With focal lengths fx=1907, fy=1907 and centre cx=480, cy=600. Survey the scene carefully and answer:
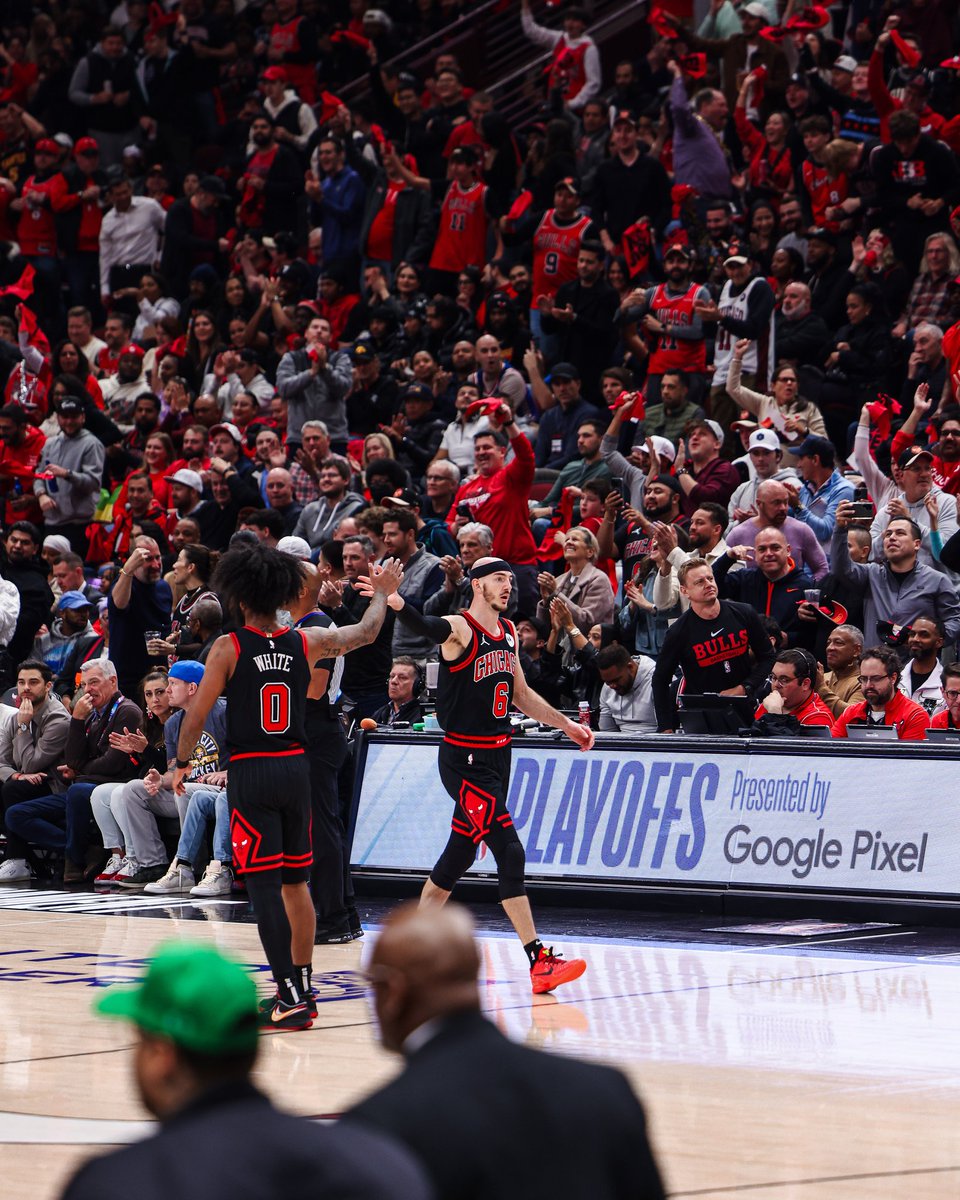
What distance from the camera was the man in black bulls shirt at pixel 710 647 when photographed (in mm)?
12688

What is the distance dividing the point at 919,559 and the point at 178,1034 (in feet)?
36.9

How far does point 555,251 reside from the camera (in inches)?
768

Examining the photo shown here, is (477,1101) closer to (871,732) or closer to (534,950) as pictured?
(534,950)

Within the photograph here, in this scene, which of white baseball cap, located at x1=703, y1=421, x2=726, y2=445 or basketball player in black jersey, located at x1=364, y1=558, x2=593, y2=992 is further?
white baseball cap, located at x1=703, y1=421, x2=726, y2=445

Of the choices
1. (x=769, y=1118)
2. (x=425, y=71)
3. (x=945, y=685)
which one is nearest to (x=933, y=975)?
(x=945, y=685)

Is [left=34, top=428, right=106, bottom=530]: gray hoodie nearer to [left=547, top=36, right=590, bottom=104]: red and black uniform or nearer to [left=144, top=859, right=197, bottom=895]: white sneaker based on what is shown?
[left=144, top=859, right=197, bottom=895]: white sneaker

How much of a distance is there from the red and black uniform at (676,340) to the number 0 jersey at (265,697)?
9657 millimetres

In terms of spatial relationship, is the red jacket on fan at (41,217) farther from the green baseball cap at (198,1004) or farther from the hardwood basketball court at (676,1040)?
the green baseball cap at (198,1004)

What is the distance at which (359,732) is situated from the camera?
14.0 metres

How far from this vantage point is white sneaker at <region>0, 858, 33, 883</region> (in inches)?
611

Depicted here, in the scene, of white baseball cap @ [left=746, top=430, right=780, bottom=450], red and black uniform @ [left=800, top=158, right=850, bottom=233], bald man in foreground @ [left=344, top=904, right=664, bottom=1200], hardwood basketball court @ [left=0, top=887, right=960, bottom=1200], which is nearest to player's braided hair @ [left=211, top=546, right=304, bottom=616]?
hardwood basketball court @ [left=0, top=887, right=960, bottom=1200]

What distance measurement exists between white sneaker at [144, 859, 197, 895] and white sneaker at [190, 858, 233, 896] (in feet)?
0.99

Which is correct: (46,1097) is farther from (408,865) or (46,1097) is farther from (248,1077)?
(408,865)

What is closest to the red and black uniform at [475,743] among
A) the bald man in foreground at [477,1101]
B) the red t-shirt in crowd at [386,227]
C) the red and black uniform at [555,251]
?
the bald man in foreground at [477,1101]
